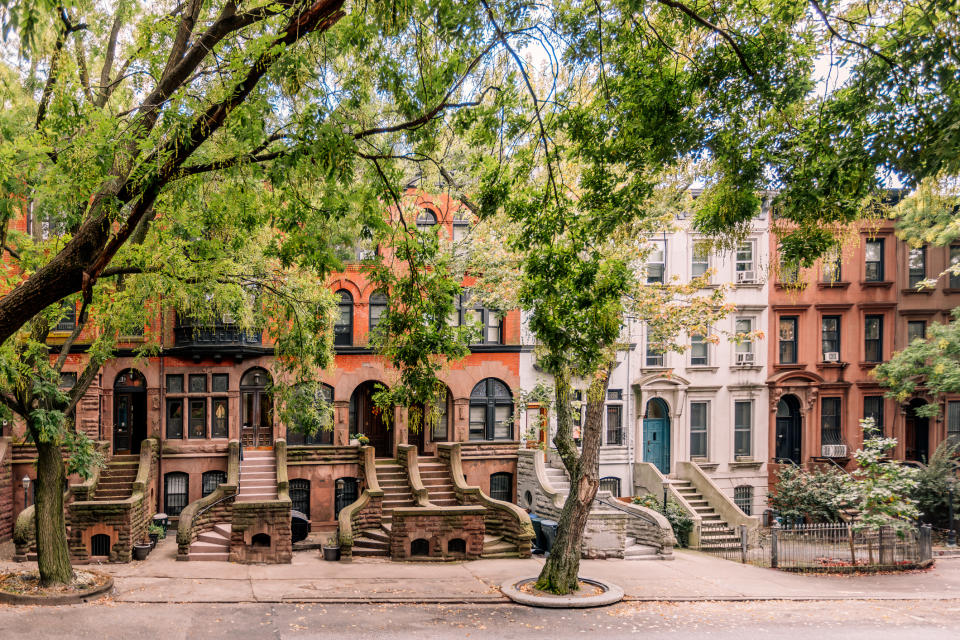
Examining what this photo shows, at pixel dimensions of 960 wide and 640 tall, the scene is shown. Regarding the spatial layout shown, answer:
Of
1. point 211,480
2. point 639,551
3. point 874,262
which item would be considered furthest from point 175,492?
point 874,262

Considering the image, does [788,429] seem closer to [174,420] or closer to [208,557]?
[208,557]

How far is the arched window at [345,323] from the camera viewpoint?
88.5 ft

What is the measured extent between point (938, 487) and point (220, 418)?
24.3 m

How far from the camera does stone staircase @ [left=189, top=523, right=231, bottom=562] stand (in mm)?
19797

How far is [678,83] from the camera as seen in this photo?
28.2ft

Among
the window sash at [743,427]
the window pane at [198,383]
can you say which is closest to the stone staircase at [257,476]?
the window pane at [198,383]

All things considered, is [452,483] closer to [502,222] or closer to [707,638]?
[502,222]

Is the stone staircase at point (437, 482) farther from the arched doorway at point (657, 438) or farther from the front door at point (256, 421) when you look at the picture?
the arched doorway at point (657, 438)

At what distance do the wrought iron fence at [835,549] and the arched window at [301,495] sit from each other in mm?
13028

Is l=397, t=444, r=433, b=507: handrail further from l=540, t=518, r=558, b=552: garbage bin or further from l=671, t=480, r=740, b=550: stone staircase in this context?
l=671, t=480, r=740, b=550: stone staircase

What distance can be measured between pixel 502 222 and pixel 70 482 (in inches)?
619

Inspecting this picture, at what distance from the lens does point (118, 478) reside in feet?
75.8

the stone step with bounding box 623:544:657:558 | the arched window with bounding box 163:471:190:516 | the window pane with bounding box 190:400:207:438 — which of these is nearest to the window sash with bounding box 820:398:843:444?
the stone step with bounding box 623:544:657:558

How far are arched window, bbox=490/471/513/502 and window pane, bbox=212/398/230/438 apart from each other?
9476mm
